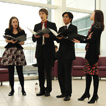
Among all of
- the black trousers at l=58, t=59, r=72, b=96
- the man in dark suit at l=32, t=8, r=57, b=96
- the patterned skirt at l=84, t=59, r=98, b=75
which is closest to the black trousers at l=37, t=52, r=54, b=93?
the man in dark suit at l=32, t=8, r=57, b=96

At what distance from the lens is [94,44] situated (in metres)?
2.96

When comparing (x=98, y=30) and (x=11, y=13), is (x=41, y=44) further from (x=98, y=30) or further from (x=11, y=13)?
(x=11, y=13)

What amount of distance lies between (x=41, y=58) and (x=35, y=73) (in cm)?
334

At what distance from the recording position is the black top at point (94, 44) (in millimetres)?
2898

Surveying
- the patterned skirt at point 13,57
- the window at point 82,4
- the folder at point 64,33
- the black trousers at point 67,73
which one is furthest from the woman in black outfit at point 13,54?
the window at point 82,4

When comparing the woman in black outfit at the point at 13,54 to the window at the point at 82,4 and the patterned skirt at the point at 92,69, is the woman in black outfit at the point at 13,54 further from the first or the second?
the window at the point at 82,4

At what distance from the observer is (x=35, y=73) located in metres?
6.82

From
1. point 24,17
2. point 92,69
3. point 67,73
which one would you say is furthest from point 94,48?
point 24,17

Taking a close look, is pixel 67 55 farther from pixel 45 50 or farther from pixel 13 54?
pixel 13 54

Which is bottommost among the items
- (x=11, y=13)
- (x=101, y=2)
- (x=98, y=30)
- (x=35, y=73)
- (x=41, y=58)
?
(x=35, y=73)

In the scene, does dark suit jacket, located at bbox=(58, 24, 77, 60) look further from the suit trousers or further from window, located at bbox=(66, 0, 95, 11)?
window, located at bbox=(66, 0, 95, 11)

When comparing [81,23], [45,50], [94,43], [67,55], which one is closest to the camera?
[94,43]

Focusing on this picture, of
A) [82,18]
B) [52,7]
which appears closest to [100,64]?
[82,18]

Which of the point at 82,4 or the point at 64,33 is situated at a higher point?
the point at 82,4
